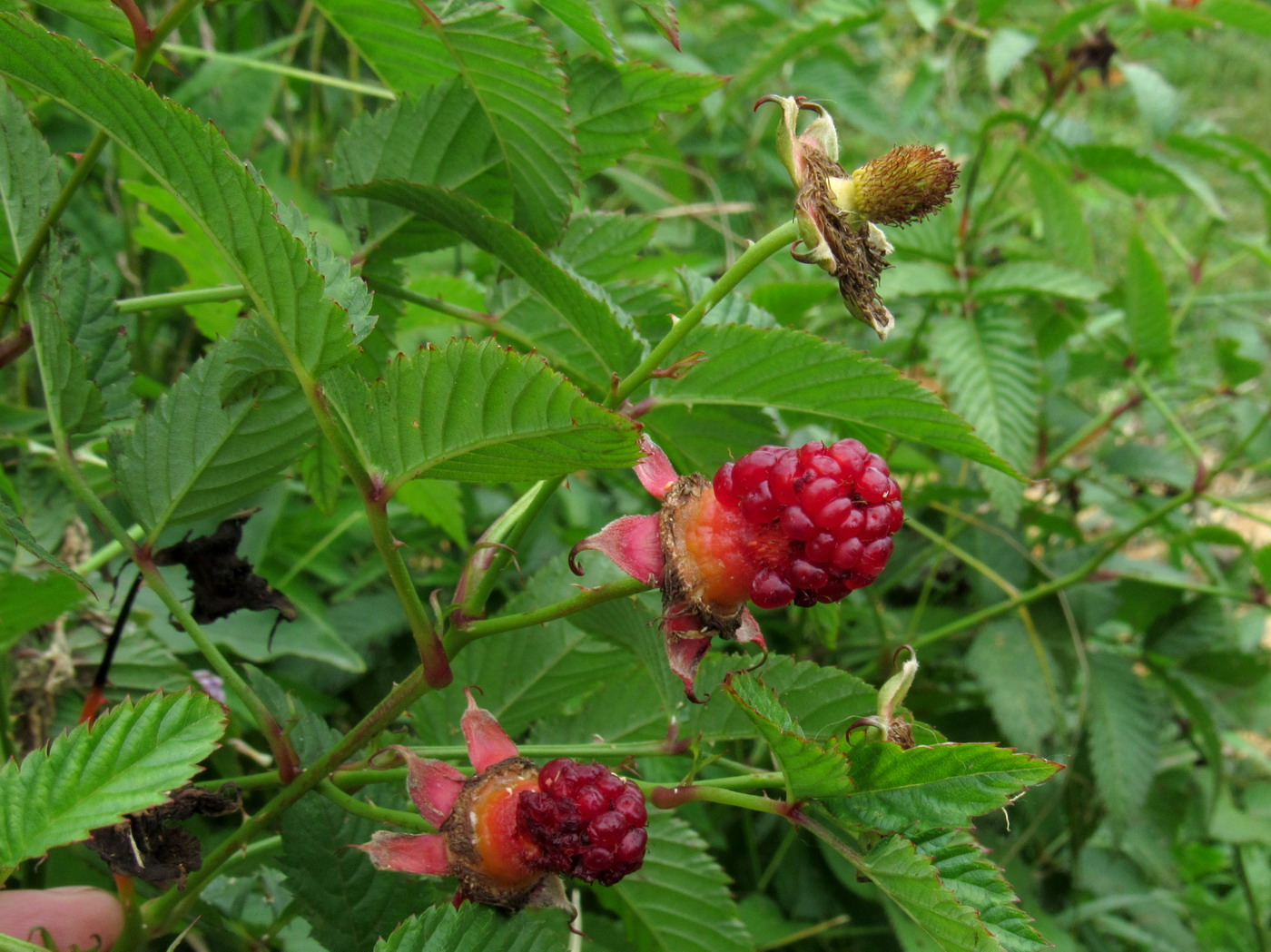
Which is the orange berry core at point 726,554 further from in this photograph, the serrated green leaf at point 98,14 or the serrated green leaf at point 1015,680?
the serrated green leaf at point 1015,680

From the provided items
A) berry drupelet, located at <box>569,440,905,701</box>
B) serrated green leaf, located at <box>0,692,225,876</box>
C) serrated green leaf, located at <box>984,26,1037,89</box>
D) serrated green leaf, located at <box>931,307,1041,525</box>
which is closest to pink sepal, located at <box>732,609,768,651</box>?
berry drupelet, located at <box>569,440,905,701</box>

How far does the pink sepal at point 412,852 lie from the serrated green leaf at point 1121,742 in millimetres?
936

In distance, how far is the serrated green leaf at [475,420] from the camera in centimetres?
40

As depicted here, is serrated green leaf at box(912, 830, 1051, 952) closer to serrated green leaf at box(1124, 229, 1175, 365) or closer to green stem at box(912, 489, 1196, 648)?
green stem at box(912, 489, 1196, 648)

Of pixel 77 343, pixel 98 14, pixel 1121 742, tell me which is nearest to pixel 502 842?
pixel 77 343

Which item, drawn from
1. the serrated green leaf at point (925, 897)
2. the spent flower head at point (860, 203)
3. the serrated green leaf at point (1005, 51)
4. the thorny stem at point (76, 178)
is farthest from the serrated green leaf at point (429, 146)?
the serrated green leaf at point (1005, 51)

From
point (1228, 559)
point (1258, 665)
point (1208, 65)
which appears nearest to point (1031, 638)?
point (1258, 665)

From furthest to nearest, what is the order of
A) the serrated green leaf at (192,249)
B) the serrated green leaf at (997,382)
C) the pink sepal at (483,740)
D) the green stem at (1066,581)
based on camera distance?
the green stem at (1066,581) → the serrated green leaf at (997,382) → the serrated green leaf at (192,249) → the pink sepal at (483,740)

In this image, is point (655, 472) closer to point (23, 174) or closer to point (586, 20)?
point (586, 20)

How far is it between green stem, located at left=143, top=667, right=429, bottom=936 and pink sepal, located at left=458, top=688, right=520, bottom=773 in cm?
3

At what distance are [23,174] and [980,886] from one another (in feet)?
1.93

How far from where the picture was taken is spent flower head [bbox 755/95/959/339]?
0.46m

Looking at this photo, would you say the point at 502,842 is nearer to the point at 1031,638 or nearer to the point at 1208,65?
the point at 1031,638

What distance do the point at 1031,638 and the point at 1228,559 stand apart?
2.14 ft
